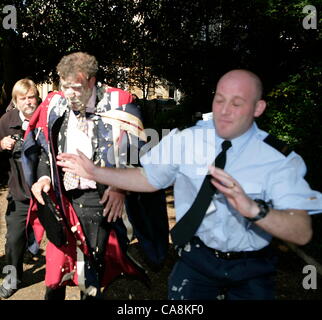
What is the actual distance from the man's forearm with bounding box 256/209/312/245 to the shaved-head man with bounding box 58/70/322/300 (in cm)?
5

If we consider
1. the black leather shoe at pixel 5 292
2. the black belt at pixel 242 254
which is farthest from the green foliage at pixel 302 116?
the black leather shoe at pixel 5 292

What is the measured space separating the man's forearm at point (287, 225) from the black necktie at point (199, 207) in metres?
0.46

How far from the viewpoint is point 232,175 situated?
2197mm

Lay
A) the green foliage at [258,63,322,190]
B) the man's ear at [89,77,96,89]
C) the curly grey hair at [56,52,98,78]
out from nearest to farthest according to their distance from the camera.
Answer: the curly grey hair at [56,52,98,78] → the man's ear at [89,77,96,89] → the green foliage at [258,63,322,190]

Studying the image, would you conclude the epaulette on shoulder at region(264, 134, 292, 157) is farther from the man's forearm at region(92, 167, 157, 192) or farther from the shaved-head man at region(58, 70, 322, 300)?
the man's forearm at region(92, 167, 157, 192)

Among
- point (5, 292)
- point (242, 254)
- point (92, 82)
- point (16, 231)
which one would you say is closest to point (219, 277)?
point (242, 254)

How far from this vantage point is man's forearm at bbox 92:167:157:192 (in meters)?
2.36

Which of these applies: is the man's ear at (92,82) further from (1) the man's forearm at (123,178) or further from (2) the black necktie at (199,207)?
(2) the black necktie at (199,207)

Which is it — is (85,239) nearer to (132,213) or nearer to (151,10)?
(132,213)

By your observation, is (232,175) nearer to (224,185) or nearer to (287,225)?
(224,185)

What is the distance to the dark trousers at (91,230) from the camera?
3205mm

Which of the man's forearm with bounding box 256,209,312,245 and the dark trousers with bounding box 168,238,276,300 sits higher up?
the man's forearm with bounding box 256,209,312,245

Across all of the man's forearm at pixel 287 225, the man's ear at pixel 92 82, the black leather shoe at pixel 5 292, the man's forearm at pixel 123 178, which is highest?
the man's ear at pixel 92 82

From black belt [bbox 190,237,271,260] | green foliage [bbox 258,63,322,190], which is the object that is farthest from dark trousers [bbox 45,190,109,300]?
green foliage [bbox 258,63,322,190]
